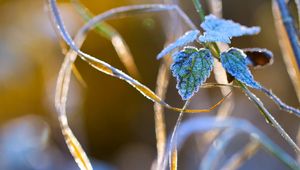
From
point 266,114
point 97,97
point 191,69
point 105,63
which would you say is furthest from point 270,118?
point 97,97

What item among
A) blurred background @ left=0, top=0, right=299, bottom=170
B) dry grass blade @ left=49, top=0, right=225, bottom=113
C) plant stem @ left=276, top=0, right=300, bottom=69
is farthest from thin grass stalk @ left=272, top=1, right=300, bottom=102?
blurred background @ left=0, top=0, right=299, bottom=170

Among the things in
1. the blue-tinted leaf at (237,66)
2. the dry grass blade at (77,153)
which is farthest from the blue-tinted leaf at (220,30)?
the dry grass blade at (77,153)

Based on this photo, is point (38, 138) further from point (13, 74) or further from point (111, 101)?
point (111, 101)

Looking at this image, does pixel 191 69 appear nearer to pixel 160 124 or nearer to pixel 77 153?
pixel 77 153

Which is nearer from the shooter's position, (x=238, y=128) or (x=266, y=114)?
(x=266, y=114)

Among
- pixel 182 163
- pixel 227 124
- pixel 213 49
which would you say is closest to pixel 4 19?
pixel 182 163

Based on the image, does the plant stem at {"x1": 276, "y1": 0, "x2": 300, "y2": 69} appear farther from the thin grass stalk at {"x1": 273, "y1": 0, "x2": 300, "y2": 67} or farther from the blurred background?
the blurred background
